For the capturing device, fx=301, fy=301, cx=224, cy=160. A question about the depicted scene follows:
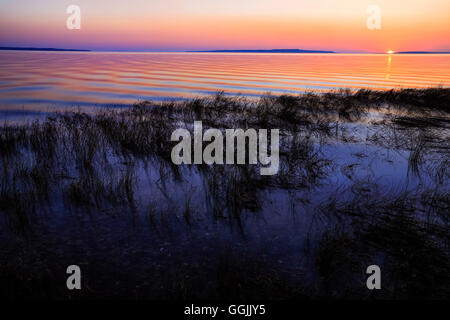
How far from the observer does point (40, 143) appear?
886 cm

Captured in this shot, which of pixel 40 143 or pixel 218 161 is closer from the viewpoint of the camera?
pixel 218 161

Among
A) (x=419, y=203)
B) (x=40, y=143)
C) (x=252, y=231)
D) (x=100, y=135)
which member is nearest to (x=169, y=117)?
(x=100, y=135)

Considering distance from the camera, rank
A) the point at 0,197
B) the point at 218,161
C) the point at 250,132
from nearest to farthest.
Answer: the point at 0,197
the point at 218,161
the point at 250,132

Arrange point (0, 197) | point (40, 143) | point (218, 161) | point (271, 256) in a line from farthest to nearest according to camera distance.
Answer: point (40, 143)
point (218, 161)
point (0, 197)
point (271, 256)

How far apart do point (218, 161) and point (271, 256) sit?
397cm

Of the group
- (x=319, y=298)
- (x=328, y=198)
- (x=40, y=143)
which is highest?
(x=40, y=143)

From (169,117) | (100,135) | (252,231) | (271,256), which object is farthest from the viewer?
(169,117)

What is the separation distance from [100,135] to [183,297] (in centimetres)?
765

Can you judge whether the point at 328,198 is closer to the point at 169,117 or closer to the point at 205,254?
the point at 205,254

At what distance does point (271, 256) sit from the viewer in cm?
432

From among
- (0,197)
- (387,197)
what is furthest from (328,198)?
(0,197)

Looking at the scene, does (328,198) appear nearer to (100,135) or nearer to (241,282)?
(241,282)

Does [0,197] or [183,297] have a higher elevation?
[0,197]

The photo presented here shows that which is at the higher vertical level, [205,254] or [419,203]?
[419,203]
